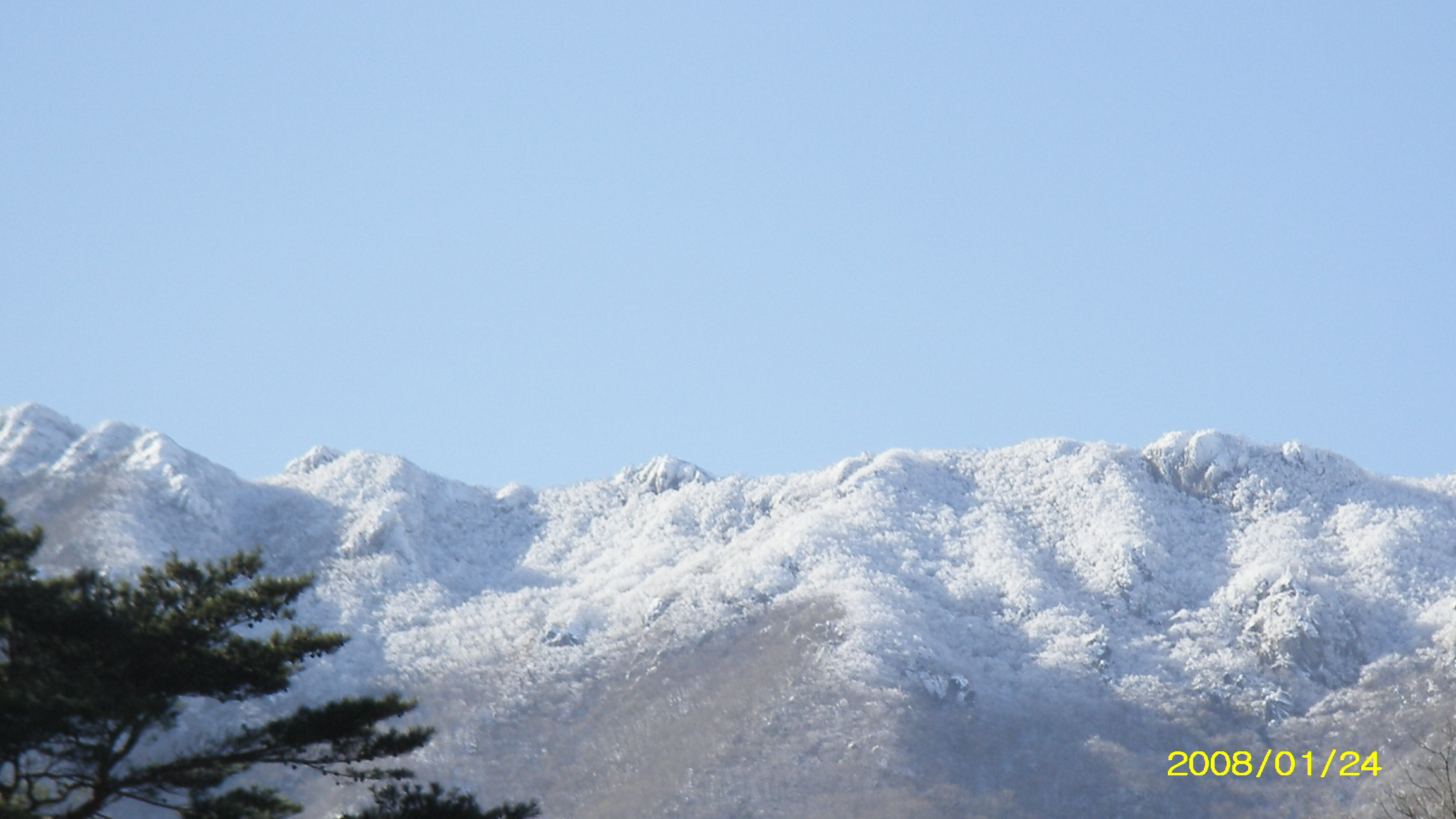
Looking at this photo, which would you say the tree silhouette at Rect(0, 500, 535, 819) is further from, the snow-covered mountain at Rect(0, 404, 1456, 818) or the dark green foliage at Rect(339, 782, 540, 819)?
the snow-covered mountain at Rect(0, 404, 1456, 818)

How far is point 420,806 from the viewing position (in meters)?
25.1

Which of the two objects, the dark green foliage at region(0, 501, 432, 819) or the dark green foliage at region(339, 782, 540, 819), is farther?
the dark green foliage at region(339, 782, 540, 819)

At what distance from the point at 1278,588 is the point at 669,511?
66767 millimetres

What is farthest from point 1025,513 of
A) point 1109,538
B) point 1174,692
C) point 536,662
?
point 536,662

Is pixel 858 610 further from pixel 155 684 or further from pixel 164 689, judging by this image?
pixel 155 684

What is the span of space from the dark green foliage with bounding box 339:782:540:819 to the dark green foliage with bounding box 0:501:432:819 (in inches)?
18.3

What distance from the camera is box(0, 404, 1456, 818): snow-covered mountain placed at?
113062 mm

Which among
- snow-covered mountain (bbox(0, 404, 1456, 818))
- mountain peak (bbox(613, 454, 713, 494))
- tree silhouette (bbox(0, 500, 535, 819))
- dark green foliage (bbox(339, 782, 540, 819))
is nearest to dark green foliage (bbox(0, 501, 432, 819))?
tree silhouette (bbox(0, 500, 535, 819))

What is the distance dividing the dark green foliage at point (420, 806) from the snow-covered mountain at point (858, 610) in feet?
269

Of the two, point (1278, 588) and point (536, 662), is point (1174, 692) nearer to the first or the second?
point (1278, 588)

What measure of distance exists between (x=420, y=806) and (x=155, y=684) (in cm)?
536
